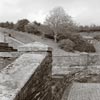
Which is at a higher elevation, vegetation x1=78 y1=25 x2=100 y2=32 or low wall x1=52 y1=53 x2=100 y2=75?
vegetation x1=78 y1=25 x2=100 y2=32

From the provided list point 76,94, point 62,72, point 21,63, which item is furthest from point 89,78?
point 21,63

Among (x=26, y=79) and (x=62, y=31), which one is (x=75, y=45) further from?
(x=26, y=79)

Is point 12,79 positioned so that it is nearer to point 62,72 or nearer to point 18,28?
point 62,72

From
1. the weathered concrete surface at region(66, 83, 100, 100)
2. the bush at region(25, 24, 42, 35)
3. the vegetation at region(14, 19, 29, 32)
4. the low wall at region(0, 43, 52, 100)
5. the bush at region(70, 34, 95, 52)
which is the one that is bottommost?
the weathered concrete surface at region(66, 83, 100, 100)

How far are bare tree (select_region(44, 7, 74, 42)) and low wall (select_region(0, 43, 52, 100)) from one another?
17579 mm

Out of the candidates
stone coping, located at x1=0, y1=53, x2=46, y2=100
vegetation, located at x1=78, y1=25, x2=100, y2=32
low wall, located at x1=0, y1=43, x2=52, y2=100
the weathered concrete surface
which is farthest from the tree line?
stone coping, located at x1=0, y1=53, x2=46, y2=100

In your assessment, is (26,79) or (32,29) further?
(32,29)

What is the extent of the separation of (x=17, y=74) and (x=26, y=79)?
16 centimetres

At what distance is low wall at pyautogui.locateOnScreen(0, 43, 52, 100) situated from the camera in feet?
8.28

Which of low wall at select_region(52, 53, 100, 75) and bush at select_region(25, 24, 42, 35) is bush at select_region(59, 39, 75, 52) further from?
low wall at select_region(52, 53, 100, 75)

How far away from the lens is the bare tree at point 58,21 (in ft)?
70.5

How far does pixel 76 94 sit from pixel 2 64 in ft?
11.4

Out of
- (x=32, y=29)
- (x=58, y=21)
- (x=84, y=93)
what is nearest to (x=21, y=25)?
(x=32, y=29)

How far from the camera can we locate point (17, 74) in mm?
2939
